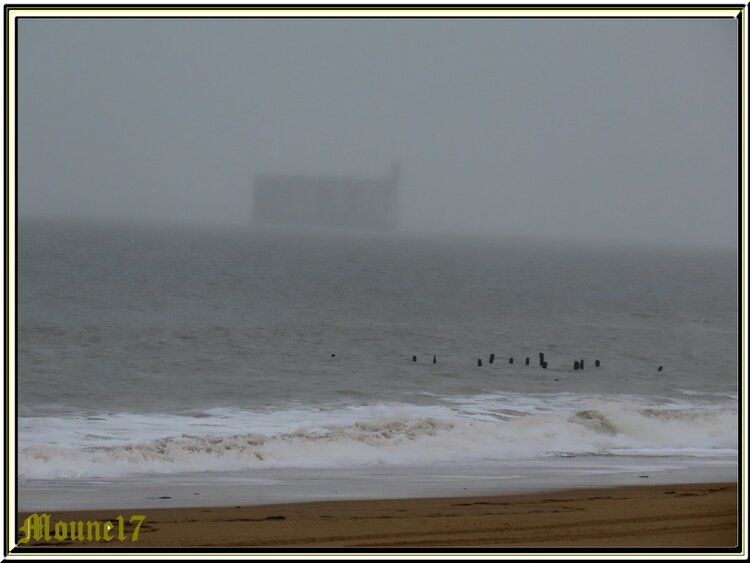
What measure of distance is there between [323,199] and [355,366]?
202cm

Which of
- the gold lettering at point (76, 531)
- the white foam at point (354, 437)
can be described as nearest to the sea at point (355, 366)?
the white foam at point (354, 437)

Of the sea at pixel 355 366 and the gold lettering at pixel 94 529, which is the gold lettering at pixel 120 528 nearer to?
the gold lettering at pixel 94 529

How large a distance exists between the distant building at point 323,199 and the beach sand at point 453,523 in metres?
3.18

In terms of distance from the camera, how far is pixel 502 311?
41.4 ft

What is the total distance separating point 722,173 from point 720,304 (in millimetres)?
4015

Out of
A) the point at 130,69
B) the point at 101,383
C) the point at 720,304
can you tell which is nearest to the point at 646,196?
the point at 720,304

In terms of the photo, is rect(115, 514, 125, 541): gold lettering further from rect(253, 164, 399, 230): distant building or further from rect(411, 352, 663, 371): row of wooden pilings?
rect(411, 352, 663, 371): row of wooden pilings

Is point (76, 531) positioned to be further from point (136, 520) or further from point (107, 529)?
point (136, 520)

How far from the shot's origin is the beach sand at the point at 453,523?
4.30 metres

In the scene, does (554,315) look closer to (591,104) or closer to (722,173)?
(591,104)

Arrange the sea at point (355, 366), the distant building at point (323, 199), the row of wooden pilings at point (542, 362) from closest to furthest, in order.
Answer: the sea at point (355, 366), the distant building at point (323, 199), the row of wooden pilings at point (542, 362)

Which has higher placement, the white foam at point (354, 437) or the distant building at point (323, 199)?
the distant building at point (323, 199)

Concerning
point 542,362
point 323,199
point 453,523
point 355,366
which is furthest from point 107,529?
point 542,362

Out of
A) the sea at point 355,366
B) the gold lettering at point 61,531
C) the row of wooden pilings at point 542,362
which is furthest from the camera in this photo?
the row of wooden pilings at point 542,362
